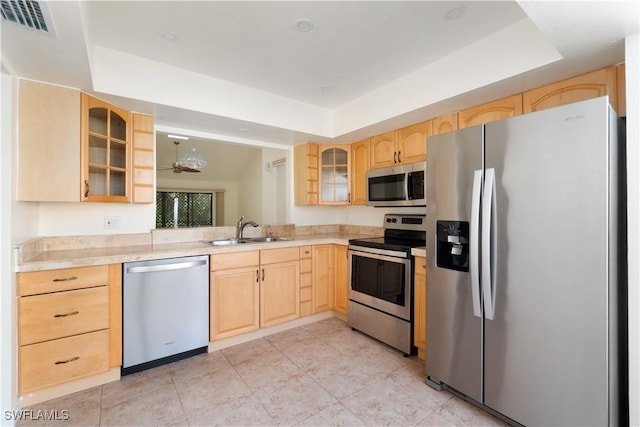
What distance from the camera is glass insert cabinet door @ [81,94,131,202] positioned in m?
2.15

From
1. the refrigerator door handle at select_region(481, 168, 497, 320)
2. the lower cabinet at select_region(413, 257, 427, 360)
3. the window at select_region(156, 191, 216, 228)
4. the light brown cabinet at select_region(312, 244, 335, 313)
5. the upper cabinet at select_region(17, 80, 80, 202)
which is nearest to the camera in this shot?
the refrigerator door handle at select_region(481, 168, 497, 320)

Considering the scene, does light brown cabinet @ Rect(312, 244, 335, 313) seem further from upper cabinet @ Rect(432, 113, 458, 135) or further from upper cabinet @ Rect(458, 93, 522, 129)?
upper cabinet @ Rect(458, 93, 522, 129)

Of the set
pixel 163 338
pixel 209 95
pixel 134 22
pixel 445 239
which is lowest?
pixel 163 338

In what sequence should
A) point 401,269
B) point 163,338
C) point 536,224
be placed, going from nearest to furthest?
1. point 536,224
2. point 163,338
3. point 401,269

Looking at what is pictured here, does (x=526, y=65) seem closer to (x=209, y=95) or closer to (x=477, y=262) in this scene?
(x=477, y=262)

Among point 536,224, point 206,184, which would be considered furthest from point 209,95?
point 206,184

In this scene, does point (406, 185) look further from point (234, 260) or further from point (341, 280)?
point (234, 260)

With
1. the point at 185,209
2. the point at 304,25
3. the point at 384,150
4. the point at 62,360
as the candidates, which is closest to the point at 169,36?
the point at 304,25

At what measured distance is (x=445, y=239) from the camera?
191 centimetres

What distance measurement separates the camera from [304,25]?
6.15 feet

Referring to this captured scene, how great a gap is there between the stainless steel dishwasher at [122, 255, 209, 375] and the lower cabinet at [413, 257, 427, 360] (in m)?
1.80

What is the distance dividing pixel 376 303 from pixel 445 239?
3.69ft

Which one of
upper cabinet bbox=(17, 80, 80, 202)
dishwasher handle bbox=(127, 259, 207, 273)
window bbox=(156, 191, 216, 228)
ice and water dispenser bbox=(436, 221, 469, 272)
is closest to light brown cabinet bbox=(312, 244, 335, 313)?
dishwasher handle bbox=(127, 259, 207, 273)

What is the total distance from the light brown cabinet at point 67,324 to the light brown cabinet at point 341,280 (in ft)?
6.75
